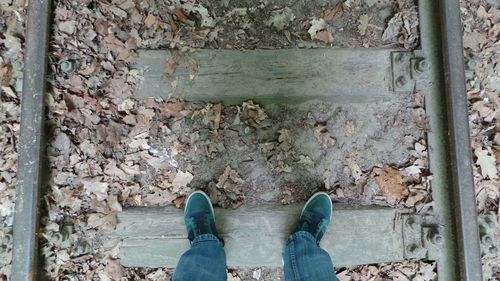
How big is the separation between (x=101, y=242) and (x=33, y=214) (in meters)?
0.58

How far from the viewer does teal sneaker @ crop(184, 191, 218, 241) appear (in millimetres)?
3129

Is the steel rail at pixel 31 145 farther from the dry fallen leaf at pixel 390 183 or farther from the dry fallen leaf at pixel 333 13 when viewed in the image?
the dry fallen leaf at pixel 390 183

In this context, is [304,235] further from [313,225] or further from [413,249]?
[413,249]

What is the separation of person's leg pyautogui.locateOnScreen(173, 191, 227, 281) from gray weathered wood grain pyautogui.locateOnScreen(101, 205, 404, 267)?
15 centimetres

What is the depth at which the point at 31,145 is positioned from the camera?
311cm

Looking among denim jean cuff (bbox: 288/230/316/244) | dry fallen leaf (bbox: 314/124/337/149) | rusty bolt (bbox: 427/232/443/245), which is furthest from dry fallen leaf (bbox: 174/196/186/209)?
rusty bolt (bbox: 427/232/443/245)

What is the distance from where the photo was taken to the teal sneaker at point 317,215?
10.4ft

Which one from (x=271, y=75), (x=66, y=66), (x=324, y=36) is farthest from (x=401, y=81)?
(x=66, y=66)

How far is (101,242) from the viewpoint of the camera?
3281 millimetres

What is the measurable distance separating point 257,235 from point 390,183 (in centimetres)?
124

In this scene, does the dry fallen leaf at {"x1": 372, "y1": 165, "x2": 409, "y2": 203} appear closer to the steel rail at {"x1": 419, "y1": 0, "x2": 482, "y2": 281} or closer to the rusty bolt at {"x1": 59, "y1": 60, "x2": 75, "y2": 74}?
the steel rail at {"x1": 419, "y1": 0, "x2": 482, "y2": 281}

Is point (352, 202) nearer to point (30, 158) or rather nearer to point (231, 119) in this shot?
point (231, 119)

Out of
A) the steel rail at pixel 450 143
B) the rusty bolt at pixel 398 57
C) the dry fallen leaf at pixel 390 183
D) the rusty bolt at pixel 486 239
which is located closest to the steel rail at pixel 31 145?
the dry fallen leaf at pixel 390 183

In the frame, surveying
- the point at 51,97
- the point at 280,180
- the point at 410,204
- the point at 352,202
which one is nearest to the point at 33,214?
the point at 51,97
